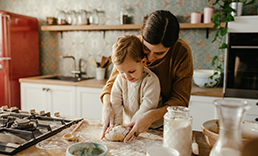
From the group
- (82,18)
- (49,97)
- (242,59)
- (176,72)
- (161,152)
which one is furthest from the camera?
(82,18)

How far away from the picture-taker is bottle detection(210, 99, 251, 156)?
1.73 feet

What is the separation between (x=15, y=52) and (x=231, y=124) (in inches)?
127

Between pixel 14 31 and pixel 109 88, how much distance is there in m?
2.29

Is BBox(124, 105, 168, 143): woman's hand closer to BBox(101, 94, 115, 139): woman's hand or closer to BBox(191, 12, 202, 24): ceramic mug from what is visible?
BBox(101, 94, 115, 139): woman's hand

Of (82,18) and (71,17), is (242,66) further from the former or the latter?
(71,17)

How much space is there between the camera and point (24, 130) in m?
1.03

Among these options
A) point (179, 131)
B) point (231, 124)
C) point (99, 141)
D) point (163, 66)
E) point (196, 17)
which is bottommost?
point (99, 141)

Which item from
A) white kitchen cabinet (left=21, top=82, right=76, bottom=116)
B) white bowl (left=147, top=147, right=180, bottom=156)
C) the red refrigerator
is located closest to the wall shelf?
the red refrigerator

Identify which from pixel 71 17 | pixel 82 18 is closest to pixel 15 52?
pixel 71 17

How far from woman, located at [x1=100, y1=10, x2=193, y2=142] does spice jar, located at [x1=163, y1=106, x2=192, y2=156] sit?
0.23 m

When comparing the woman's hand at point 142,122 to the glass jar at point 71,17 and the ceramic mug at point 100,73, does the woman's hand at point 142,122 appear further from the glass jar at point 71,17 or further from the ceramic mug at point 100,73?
the glass jar at point 71,17

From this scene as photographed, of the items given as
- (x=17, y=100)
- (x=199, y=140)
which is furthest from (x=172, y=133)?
(x=17, y=100)

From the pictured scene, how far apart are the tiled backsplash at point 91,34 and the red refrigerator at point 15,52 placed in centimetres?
24

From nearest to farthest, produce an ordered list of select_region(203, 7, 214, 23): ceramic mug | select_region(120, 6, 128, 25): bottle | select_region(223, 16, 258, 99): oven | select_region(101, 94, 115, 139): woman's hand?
select_region(101, 94, 115, 139): woman's hand → select_region(223, 16, 258, 99): oven → select_region(203, 7, 214, 23): ceramic mug → select_region(120, 6, 128, 25): bottle
